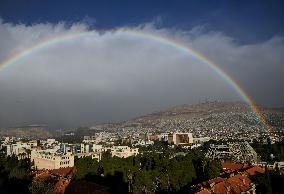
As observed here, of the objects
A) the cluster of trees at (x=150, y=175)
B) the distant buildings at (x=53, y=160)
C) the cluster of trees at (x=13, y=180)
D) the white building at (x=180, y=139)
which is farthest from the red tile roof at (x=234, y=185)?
the white building at (x=180, y=139)

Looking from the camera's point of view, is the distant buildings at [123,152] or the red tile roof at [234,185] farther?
the distant buildings at [123,152]

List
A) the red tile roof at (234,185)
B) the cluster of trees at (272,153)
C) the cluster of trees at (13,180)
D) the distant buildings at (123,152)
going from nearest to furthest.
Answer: the red tile roof at (234,185) < the cluster of trees at (13,180) < the cluster of trees at (272,153) < the distant buildings at (123,152)

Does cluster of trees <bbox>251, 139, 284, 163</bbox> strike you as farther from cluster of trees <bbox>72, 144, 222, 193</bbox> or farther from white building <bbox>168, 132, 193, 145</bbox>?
white building <bbox>168, 132, 193, 145</bbox>

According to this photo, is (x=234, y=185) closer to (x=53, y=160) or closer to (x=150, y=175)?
(x=150, y=175)

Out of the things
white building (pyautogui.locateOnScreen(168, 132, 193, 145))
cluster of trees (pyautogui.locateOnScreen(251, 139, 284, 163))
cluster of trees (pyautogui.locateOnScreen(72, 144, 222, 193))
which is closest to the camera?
cluster of trees (pyautogui.locateOnScreen(72, 144, 222, 193))

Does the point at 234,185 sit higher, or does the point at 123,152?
the point at 234,185

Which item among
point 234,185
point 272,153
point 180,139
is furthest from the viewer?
point 180,139

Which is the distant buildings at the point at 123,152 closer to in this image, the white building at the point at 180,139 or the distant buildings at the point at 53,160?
the distant buildings at the point at 53,160

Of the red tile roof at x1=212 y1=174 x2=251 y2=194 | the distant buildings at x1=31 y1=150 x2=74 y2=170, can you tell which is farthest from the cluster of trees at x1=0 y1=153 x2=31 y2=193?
the red tile roof at x1=212 y1=174 x2=251 y2=194

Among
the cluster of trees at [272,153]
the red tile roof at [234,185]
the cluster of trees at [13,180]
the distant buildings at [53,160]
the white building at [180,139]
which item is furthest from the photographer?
the white building at [180,139]

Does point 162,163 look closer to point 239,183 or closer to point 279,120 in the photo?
point 239,183

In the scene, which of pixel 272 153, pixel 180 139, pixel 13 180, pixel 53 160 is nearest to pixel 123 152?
pixel 53 160

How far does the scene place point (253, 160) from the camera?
58.8m

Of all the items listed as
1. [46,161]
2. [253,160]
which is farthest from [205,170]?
[46,161]
